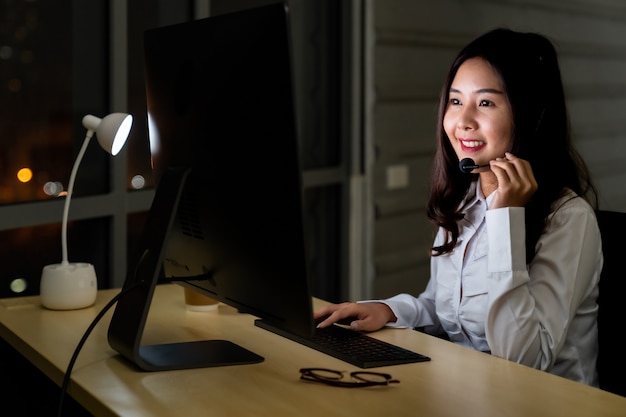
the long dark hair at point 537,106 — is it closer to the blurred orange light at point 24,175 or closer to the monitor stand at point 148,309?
the monitor stand at point 148,309

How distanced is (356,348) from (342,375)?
0.17 meters

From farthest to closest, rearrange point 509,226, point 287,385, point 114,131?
point 114,131 → point 509,226 → point 287,385

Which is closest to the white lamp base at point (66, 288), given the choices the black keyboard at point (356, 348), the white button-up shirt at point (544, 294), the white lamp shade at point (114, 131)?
the white lamp shade at point (114, 131)

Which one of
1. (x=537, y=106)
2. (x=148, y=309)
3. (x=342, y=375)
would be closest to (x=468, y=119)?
(x=537, y=106)

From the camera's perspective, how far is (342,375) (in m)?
1.39

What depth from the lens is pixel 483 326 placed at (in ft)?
5.94

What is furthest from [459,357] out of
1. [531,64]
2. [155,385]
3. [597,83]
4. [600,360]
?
[597,83]

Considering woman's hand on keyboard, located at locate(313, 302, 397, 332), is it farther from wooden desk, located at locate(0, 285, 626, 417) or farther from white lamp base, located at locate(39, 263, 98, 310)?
white lamp base, located at locate(39, 263, 98, 310)

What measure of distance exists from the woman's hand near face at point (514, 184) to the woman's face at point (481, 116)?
0.09 m

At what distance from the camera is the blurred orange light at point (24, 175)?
2.23 meters

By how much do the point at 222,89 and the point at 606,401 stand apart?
28.7 inches

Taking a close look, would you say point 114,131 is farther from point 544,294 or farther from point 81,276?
point 544,294

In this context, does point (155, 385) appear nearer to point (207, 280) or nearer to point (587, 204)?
point (207, 280)

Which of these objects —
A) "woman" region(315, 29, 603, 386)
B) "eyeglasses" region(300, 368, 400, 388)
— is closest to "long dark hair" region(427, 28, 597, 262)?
"woman" region(315, 29, 603, 386)
